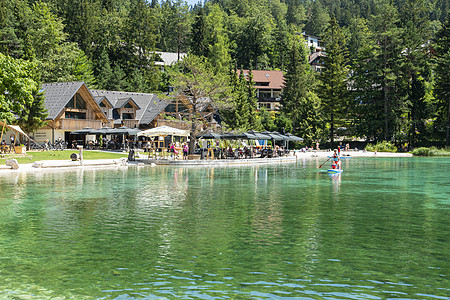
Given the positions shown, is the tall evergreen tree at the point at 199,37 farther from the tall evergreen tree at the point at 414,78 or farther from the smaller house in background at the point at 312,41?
the smaller house in background at the point at 312,41

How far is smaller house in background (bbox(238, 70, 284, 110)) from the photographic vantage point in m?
121

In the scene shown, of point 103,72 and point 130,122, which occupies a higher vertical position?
point 103,72

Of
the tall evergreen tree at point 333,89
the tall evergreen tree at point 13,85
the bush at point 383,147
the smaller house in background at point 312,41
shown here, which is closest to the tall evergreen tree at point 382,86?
the bush at point 383,147

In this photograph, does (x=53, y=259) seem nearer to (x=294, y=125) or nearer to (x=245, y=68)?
(x=294, y=125)

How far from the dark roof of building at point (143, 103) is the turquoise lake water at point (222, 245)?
55.5 metres

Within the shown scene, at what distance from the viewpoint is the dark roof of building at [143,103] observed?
78.2m

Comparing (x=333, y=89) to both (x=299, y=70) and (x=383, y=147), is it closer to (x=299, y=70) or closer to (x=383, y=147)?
(x=299, y=70)

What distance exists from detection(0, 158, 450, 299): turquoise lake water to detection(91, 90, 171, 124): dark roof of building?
55.5 meters

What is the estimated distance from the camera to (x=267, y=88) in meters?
123

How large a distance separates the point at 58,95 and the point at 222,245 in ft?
201

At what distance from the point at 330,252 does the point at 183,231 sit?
14.8ft

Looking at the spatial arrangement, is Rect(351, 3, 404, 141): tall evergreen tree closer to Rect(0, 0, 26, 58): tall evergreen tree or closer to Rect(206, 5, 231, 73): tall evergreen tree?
Rect(206, 5, 231, 73): tall evergreen tree

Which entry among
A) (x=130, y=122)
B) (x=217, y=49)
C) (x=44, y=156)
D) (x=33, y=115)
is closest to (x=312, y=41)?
(x=217, y=49)

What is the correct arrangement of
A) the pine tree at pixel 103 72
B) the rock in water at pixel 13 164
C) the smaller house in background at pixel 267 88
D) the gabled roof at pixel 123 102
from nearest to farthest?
1. the rock in water at pixel 13 164
2. the gabled roof at pixel 123 102
3. the pine tree at pixel 103 72
4. the smaller house in background at pixel 267 88
